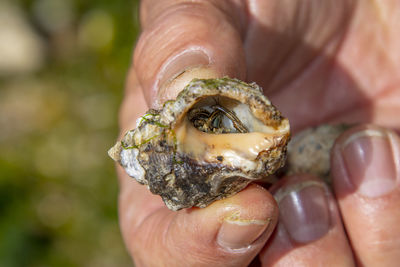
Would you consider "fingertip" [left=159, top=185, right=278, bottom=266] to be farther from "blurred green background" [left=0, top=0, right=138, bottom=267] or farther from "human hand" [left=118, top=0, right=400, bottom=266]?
"blurred green background" [left=0, top=0, right=138, bottom=267]

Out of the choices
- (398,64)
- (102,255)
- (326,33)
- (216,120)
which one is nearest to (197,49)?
(216,120)

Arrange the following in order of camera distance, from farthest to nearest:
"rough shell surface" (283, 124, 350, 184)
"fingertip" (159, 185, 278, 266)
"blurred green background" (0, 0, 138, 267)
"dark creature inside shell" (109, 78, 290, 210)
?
1. "blurred green background" (0, 0, 138, 267)
2. "rough shell surface" (283, 124, 350, 184)
3. "fingertip" (159, 185, 278, 266)
4. "dark creature inside shell" (109, 78, 290, 210)

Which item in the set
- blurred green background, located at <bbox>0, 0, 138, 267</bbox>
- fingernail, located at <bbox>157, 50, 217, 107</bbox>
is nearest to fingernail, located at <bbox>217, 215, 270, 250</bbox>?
fingernail, located at <bbox>157, 50, 217, 107</bbox>

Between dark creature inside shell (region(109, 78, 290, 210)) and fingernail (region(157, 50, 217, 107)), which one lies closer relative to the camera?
dark creature inside shell (region(109, 78, 290, 210))

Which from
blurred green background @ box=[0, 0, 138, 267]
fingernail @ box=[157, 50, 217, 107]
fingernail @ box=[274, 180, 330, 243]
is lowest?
blurred green background @ box=[0, 0, 138, 267]

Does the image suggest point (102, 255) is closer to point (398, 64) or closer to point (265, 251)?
point (265, 251)

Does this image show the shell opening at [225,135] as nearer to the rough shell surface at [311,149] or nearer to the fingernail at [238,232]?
the fingernail at [238,232]
